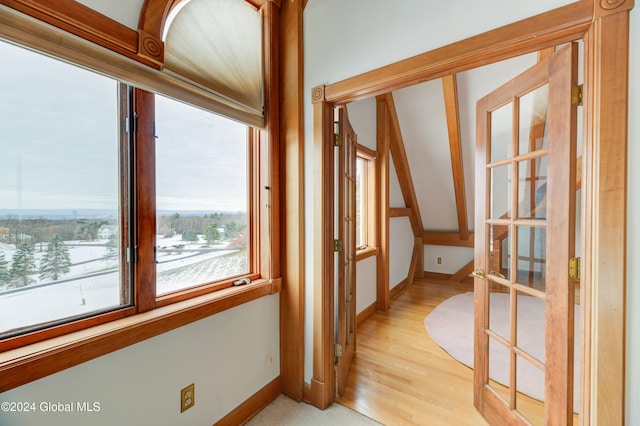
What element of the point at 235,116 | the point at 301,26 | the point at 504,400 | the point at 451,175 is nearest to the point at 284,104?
the point at 235,116

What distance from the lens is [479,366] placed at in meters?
1.77

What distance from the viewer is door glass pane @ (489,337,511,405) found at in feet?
5.26

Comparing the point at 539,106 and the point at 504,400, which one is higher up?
the point at 539,106

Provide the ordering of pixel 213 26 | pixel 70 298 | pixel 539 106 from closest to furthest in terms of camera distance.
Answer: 1. pixel 70 298
2. pixel 539 106
3. pixel 213 26

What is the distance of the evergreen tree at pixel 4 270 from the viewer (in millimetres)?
999

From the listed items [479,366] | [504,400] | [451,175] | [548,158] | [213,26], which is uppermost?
[213,26]

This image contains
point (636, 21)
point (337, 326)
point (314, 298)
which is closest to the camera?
point (636, 21)

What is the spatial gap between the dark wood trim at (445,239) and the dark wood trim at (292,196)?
395 cm

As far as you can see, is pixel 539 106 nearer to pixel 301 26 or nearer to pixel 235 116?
pixel 301 26

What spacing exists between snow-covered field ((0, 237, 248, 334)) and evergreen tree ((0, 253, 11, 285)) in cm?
1

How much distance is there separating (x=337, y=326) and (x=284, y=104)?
1667 mm

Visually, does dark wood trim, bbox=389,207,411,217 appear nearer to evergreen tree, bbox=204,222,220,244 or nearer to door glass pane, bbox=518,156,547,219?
door glass pane, bbox=518,156,547,219

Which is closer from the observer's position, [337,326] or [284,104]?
[284,104]

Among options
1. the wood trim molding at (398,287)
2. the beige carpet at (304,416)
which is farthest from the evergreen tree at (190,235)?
the wood trim molding at (398,287)
